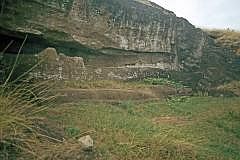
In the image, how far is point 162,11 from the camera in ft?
54.6

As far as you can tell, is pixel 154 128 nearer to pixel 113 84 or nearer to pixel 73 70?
pixel 73 70

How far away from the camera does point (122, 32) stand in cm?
1416

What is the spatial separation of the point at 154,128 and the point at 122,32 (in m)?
6.17

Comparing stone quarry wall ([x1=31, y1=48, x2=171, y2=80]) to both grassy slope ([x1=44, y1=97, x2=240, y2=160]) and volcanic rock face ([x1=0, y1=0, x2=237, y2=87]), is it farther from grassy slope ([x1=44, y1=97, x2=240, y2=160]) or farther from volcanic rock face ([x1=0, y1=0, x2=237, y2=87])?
grassy slope ([x1=44, y1=97, x2=240, y2=160])

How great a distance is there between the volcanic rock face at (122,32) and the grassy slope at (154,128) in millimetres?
2622

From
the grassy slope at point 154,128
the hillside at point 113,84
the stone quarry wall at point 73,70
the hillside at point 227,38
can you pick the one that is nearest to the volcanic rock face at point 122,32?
the hillside at point 113,84

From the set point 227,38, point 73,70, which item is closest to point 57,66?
point 73,70

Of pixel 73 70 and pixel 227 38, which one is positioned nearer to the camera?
pixel 73 70

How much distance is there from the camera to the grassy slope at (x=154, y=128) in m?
7.26

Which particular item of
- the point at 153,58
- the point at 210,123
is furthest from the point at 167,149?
the point at 153,58

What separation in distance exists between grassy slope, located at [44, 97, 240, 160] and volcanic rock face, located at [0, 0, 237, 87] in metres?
2.62

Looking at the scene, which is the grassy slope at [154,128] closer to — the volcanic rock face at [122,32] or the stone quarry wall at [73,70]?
the stone quarry wall at [73,70]

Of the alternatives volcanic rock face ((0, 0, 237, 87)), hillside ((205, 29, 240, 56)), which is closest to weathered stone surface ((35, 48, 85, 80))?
volcanic rock face ((0, 0, 237, 87))

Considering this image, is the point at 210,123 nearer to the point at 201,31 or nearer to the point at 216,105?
the point at 216,105
